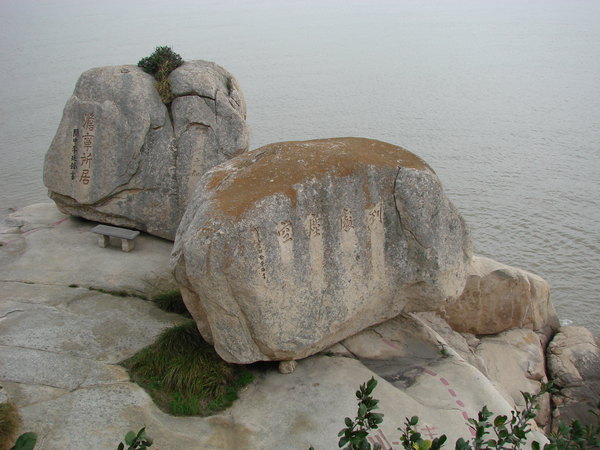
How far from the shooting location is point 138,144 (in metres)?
11.8

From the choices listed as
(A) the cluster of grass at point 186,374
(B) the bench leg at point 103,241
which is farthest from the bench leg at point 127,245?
(A) the cluster of grass at point 186,374

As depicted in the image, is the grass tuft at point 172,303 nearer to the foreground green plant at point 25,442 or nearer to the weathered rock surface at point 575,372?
the foreground green plant at point 25,442

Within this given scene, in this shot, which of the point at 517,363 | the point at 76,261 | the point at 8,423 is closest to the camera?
the point at 8,423

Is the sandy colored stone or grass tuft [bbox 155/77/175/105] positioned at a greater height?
grass tuft [bbox 155/77/175/105]

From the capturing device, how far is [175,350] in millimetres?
8555

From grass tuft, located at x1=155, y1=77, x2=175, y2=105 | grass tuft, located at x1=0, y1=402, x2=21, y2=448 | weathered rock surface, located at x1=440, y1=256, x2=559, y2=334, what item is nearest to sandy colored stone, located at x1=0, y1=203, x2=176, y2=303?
grass tuft, located at x1=155, y1=77, x2=175, y2=105

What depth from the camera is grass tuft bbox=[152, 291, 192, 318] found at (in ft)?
32.8

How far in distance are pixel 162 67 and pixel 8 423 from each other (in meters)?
7.81

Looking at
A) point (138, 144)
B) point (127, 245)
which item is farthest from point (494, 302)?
point (138, 144)

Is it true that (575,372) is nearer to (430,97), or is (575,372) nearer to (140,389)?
(140,389)

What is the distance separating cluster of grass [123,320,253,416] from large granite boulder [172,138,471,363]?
37cm

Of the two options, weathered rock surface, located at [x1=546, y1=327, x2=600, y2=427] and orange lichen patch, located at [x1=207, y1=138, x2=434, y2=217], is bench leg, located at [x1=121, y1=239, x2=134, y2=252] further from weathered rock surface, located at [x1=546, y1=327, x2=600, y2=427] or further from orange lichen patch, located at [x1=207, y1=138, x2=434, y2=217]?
weathered rock surface, located at [x1=546, y1=327, x2=600, y2=427]

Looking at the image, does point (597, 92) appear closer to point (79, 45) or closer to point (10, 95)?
point (10, 95)

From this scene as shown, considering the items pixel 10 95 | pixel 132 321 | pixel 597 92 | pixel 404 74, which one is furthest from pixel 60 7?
pixel 132 321
